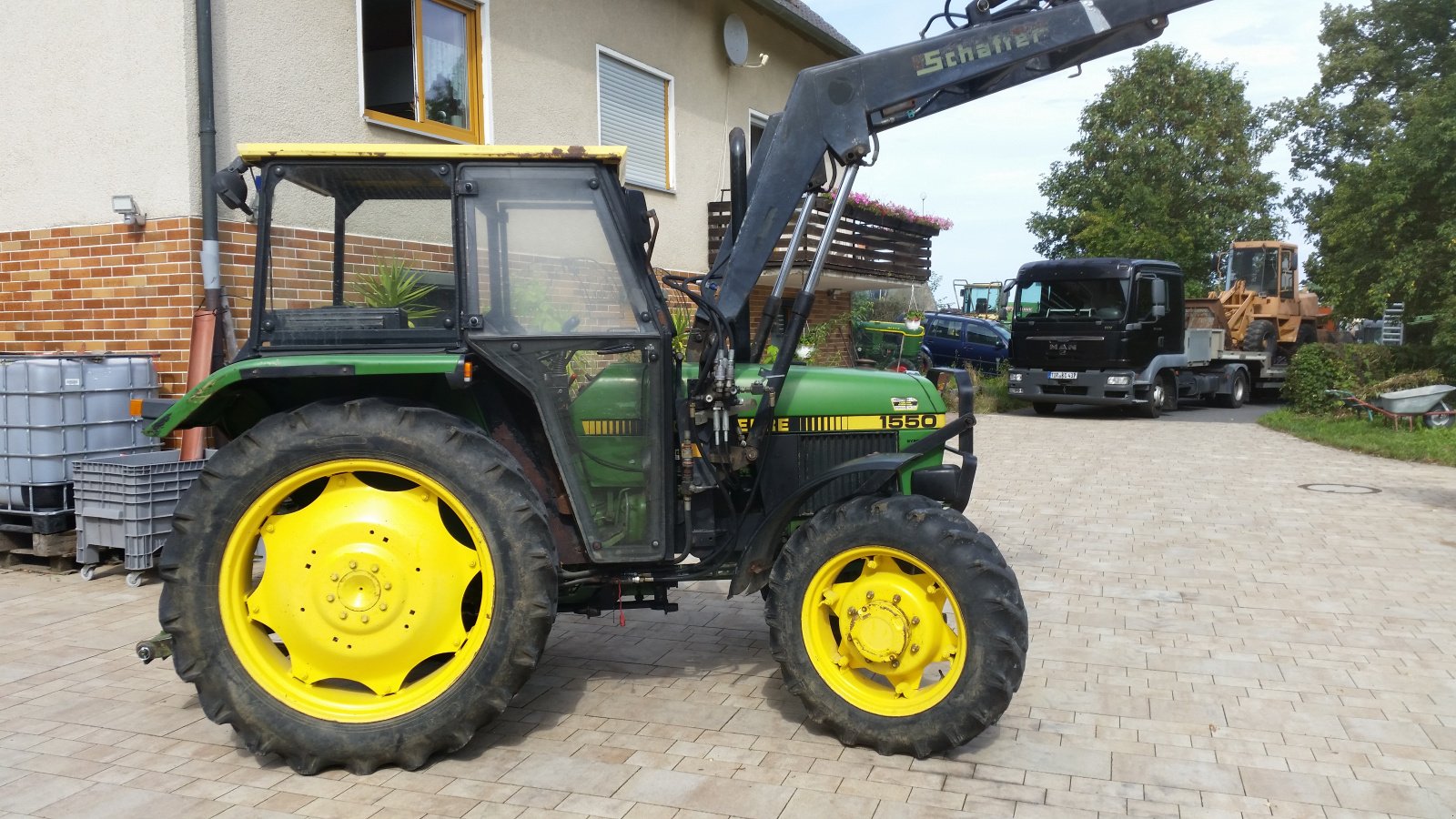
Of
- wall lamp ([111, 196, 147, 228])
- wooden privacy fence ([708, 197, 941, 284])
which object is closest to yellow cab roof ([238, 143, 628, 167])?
wall lamp ([111, 196, 147, 228])

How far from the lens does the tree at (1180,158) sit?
31.5m

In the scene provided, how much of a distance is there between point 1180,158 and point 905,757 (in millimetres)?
31808

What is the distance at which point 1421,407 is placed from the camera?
1452cm

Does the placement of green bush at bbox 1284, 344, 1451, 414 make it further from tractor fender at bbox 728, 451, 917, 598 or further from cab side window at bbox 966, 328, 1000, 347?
tractor fender at bbox 728, 451, 917, 598

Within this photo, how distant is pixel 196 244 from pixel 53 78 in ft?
5.64

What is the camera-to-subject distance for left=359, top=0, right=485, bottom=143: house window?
8.55 metres

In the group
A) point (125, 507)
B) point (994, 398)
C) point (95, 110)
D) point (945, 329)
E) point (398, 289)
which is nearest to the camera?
point (398, 289)

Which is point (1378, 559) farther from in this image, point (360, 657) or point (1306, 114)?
point (1306, 114)

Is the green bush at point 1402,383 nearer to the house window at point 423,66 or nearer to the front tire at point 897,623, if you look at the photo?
the house window at point 423,66

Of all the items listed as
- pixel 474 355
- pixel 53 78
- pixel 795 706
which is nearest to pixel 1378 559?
pixel 795 706

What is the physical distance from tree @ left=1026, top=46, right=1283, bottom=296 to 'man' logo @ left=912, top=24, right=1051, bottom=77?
2829 centimetres

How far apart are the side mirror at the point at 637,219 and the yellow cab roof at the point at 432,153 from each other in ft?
0.53

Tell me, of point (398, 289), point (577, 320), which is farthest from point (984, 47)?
point (398, 289)

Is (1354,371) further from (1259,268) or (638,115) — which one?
(638,115)
